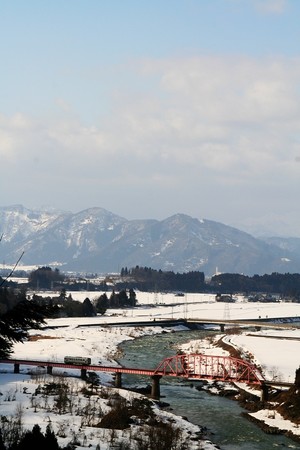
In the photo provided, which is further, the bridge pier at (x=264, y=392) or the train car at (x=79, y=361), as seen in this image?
the train car at (x=79, y=361)

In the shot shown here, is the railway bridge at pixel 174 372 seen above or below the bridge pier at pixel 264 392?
above

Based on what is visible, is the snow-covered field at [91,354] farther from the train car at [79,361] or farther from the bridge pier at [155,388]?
the train car at [79,361]

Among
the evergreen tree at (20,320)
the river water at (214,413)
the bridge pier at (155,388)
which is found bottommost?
the river water at (214,413)

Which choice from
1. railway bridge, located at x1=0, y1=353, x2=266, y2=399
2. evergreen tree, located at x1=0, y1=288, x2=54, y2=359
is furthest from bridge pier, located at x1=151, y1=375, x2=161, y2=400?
evergreen tree, located at x1=0, y1=288, x2=54, y2=359

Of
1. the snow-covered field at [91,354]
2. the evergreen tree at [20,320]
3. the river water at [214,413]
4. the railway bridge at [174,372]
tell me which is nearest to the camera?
Answer: the evergreen tree at [20,320]

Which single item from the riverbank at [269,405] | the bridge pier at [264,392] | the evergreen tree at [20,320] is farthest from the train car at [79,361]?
the evergreen tree at [20,320]

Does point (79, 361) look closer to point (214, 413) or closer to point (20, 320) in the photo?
point (214, 413)

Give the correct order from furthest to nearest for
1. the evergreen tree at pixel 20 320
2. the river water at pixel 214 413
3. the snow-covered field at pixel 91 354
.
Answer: the snow-covered field at pixel 91 354, the river water at pixel 214 413, the evergreen tree at pixel 20 320

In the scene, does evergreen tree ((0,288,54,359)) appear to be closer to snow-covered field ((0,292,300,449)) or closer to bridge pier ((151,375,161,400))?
snow-covered field ((0,292,300,449))

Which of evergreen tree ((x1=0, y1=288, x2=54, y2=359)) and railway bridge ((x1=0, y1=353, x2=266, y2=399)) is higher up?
evergreen tree ((x1=0, y1=288, x2=54, y2=359))

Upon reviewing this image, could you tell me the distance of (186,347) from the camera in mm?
122188

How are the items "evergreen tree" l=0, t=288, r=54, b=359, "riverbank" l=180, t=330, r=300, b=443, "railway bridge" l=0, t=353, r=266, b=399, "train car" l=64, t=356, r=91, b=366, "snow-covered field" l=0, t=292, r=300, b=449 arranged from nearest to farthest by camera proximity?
"evergreen tree" l=0, t=288, r=54, b=359 → "snow-covered field" l=0, t=292, r=300, b=449 → "riverbank" l=180, t=330, r=300, b=443 → "railway bridge" l=0, t=353, r=266, b=399 → "train car" l=64, t=356, r=91, b=366

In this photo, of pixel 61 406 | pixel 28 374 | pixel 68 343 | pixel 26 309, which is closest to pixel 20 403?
pixel 61 406

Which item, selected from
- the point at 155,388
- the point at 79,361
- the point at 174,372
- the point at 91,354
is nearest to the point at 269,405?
the point at 155,388
